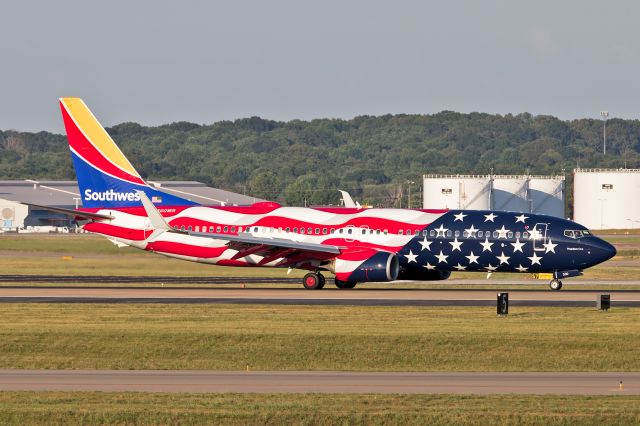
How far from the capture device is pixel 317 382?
3047 centimetres

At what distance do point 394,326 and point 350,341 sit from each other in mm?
4388

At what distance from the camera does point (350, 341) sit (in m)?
38.1

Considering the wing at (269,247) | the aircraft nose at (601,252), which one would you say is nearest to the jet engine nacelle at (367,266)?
the wing at (269,247)

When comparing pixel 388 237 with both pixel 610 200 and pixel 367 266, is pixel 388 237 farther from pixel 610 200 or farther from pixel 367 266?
pixel 610 200

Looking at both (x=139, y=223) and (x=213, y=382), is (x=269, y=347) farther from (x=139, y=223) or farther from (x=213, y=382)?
(x=139, y=223)

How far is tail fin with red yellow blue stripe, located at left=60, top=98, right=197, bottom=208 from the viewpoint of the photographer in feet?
219

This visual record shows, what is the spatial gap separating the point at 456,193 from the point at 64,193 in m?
58.4

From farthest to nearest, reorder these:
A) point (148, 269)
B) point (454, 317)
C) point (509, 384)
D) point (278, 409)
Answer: point (148, 269) < point (454, 317) < point (509, 384) < point (278, 409)

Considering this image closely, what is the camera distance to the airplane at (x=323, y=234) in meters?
59.7

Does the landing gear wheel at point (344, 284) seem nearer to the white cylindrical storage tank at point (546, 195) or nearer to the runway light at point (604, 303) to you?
the runway light at point (604, 303)

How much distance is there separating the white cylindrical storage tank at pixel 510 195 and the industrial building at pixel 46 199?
1447 inches

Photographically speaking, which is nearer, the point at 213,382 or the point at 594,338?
the point at 213,382

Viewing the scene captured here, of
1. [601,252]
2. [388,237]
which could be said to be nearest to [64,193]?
[388,237]

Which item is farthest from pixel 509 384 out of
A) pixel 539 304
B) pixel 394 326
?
pixel 539 304
